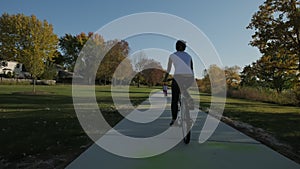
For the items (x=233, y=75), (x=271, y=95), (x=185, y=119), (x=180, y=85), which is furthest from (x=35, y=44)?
(x=233, y=75)

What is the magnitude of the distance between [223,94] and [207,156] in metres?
25.8

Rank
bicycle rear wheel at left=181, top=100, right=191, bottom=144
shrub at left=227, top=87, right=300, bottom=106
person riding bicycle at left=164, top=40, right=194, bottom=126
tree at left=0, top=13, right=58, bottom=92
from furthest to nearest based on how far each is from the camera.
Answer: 1. shrub at left=227, top=87, right=300, bottom=106
2. tree at left=0, top=13, right=58, bottom=92
3. person riding bicycle at left=164, top=40, right=194, bottom=126
4. bicycle rear wheel at left=181, top=100, right=191, bottom=144

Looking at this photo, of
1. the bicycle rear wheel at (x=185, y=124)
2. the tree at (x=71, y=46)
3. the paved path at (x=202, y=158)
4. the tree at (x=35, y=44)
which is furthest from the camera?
the tree at (x=71, y=46)

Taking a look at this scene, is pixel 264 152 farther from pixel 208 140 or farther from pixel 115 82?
pixel 115 82

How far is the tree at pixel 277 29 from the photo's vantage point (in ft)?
44.4

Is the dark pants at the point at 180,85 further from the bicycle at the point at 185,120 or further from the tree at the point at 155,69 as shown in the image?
the tree at the point at 155,69

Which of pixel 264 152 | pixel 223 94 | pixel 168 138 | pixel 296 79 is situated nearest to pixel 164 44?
pixel 168 138

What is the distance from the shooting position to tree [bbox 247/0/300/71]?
13523 millimetres

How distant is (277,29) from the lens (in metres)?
13.9

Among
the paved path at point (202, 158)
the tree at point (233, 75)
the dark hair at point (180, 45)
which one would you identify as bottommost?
the paved path at point (202, 158)

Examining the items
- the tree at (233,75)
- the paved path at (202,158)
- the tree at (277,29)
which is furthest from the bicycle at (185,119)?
the tree at (233,75)

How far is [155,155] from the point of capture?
358 cm

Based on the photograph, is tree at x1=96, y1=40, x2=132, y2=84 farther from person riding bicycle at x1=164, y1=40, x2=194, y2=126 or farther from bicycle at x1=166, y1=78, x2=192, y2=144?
bicycle at x1=166, y1=78, x2=192, y2=144

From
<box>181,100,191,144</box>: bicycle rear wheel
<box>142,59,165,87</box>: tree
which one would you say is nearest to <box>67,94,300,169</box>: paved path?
<box>181,100,191,144</box>: bicycle rear wheel
